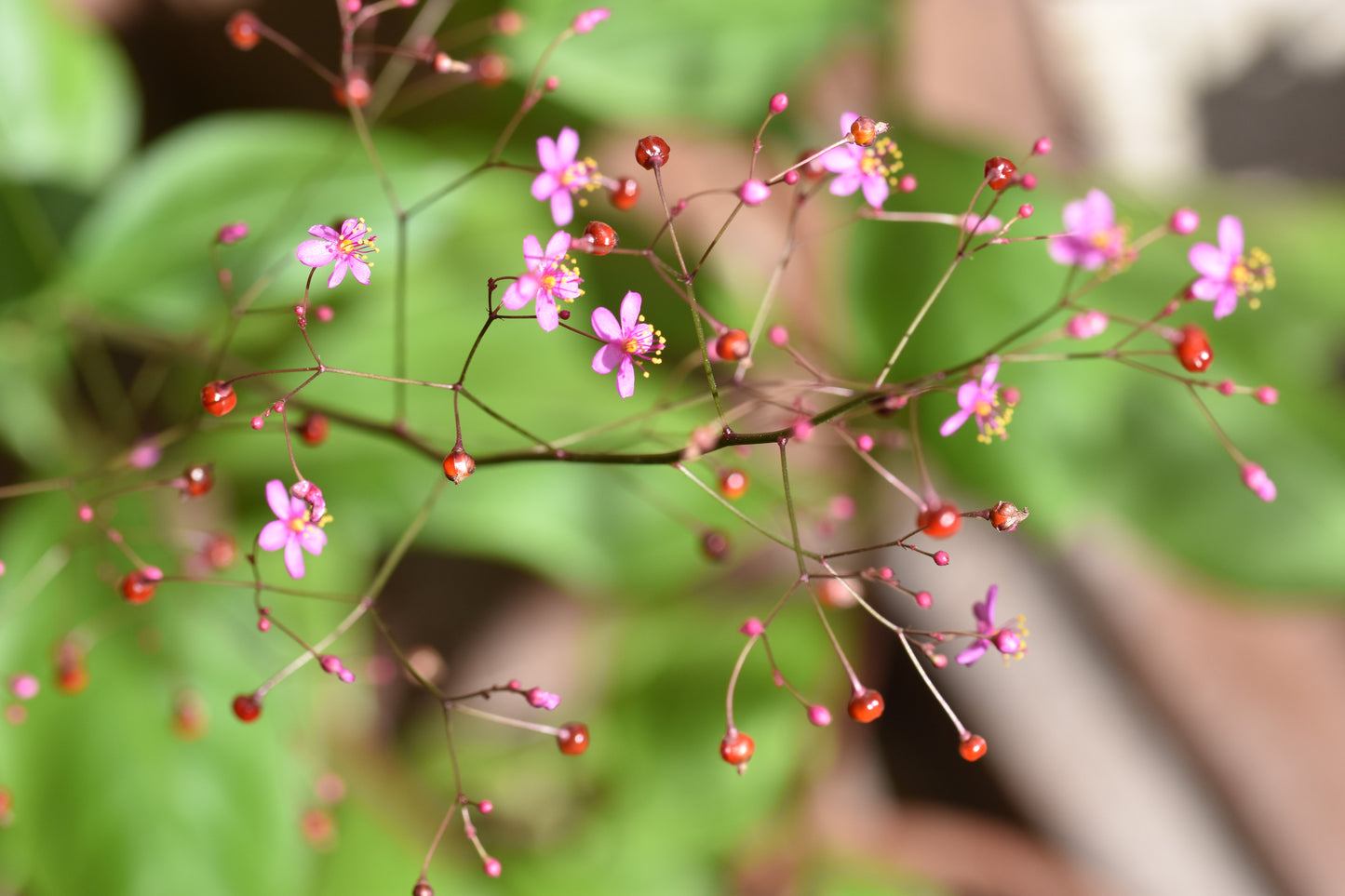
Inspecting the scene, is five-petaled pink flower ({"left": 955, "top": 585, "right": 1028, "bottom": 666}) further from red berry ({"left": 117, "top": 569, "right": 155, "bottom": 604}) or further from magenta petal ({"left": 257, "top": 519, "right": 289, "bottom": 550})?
red berry ({"left": 117, "top": 569, "right": 155, "bottom": 604})

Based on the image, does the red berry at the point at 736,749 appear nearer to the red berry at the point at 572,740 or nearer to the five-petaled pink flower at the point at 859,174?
the red berry at the point at 572,740

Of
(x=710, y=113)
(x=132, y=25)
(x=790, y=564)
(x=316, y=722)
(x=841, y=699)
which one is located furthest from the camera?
(x=790, y=564)

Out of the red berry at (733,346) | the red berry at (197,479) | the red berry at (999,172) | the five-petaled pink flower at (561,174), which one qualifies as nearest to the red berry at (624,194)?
the five-petaled pink flower at (561,174)

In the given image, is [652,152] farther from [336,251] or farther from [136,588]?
[136,588]

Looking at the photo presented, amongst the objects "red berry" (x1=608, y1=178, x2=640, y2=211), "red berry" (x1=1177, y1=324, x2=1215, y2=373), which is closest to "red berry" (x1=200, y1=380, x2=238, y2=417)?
"red berry" (x1=608, y1=178, x2=640, y2=211)

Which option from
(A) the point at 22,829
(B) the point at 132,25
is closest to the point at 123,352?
(B) the point at 132,25

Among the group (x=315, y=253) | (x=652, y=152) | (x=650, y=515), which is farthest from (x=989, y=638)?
(x=650, y=515)

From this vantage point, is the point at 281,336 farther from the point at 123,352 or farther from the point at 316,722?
the point at 316,722

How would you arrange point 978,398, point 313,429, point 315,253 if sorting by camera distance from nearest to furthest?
point 315,253, point 978,398, point 313,429
